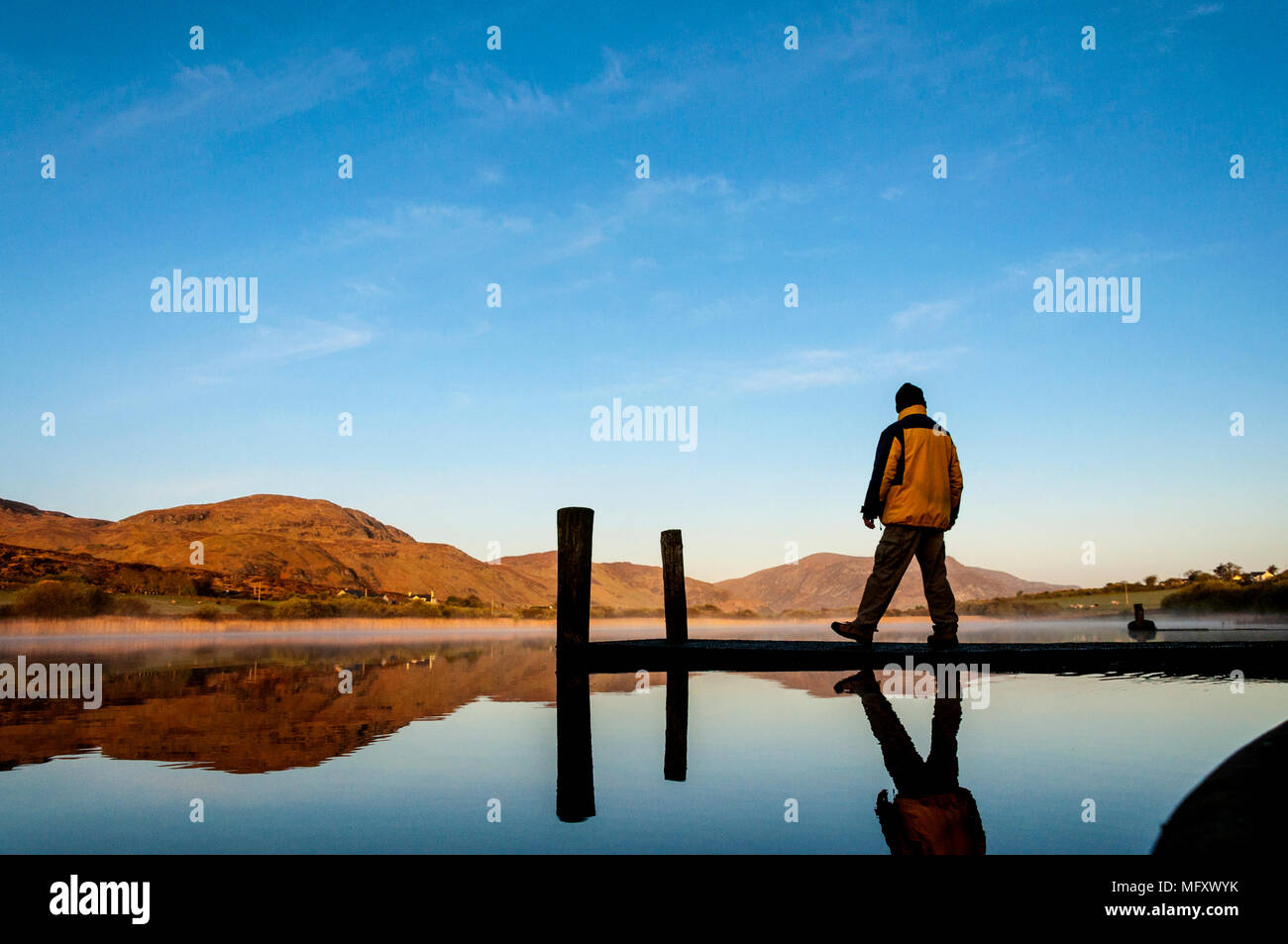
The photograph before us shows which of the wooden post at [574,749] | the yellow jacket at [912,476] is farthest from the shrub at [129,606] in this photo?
Answer: the yellow jacket at [912,476]

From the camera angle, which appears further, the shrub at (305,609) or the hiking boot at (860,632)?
the shrub at (305,609)

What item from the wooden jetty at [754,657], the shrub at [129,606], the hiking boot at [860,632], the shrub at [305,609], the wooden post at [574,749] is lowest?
the shrub at [305,609]

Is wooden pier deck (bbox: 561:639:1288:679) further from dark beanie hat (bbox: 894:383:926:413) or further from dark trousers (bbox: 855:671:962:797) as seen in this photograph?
dark beanie hat (bbox: 894:383:926:413)

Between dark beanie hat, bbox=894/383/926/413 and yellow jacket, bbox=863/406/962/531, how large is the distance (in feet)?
0.38

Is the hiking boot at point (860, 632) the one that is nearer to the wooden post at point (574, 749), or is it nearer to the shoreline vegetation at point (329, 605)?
the wooden post at point (574, 749)

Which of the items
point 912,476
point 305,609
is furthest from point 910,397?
point 305,609

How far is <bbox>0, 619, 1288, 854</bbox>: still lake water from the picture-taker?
700 cm

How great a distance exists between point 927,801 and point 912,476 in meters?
3.52

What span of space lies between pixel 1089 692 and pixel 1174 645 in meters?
11.4

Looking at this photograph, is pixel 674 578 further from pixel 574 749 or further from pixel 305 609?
pixel 305 609

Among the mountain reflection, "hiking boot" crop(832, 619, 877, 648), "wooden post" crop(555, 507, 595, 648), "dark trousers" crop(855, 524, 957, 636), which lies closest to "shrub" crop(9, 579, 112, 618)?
the mountain reflection

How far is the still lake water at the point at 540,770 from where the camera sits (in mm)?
7004

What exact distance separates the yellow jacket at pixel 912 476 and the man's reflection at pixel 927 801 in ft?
9.07
